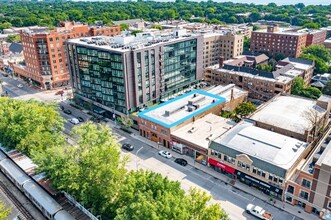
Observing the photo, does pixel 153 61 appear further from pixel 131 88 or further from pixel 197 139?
pixel 197 139

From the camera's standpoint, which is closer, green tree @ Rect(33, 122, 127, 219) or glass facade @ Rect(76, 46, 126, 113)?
green tree @ Rect(33, 122, 127, 219)

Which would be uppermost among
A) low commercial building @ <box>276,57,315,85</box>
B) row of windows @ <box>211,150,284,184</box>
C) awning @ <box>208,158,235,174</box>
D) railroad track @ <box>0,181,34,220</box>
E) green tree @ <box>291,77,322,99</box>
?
low commercial building @ <box>276,57,315,85</box>

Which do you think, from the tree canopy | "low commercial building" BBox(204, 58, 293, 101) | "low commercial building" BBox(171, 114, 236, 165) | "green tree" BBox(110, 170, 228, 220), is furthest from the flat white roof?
the tree canopy

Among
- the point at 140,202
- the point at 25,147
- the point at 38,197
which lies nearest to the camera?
the point at 140,202

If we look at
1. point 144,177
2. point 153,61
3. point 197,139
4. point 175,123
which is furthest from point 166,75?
point 144,177

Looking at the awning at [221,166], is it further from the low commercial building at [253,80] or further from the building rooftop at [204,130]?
the low commercial building at [253,80]

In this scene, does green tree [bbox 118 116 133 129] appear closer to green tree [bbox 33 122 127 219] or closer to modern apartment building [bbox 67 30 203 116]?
modern apartment building [bbox 67 30 203 116]

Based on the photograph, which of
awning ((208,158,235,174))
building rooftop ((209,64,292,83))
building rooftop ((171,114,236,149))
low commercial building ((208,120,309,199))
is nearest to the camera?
low commercial building ((208,120,309,199))

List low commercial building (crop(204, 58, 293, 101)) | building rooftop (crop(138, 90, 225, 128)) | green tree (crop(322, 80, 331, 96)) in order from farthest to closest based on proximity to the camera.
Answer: green tree (crop(322, 80, 331, 96)) → low commercial building (crop(204, 58, 293, 101)) → building rooftop (crop(138, 90, 225, 128))
